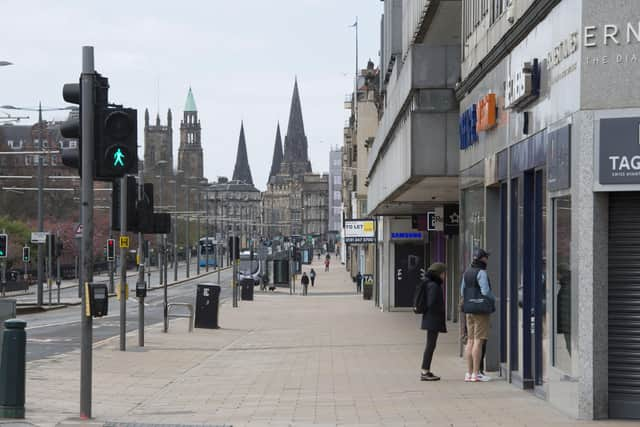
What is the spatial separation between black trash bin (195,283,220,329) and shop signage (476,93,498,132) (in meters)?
15.9

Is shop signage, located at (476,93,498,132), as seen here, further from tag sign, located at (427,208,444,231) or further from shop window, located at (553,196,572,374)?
tag sign, located at (427,208,444,231)

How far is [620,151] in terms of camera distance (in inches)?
494

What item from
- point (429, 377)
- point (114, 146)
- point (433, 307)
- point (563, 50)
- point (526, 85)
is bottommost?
point (429, 377)

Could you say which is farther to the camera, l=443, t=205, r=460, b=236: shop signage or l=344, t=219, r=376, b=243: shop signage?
l=344, t=219, r=376, b=243: shop signage

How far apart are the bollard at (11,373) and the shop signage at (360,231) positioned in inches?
1788

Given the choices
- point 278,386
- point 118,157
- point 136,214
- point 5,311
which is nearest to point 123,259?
point 136,214

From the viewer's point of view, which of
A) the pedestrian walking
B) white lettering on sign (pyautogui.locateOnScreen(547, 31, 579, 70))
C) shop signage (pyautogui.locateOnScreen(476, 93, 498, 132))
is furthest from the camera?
shop signage (pyautogui.locateOnScreen(476, 93, 498, 132))

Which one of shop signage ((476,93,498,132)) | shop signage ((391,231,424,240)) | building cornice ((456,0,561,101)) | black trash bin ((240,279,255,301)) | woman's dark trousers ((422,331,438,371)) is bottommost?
black trash bin ((240,279,255,301))

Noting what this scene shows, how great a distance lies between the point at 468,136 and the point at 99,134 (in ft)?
29.3

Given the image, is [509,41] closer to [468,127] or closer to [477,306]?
[477,306]

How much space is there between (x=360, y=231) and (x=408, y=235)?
15601 millimetres

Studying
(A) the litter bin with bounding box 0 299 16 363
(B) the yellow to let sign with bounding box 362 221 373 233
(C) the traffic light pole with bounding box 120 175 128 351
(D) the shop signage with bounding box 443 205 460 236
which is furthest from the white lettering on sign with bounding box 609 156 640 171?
(B) the yellow to let sign with bounding box 362 221 373 233

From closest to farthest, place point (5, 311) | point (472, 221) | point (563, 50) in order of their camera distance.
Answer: point (563, 50), point (5, 311), point (472, 221)

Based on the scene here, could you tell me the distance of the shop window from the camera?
13.4 m
